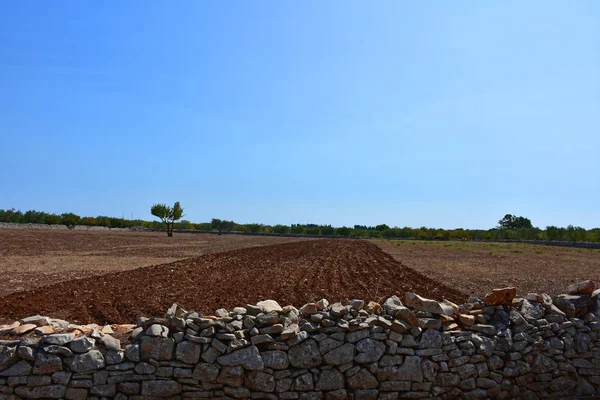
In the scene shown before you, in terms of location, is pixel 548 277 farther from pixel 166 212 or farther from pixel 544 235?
pixel 544 235

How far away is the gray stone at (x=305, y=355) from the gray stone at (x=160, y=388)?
5.61 feet

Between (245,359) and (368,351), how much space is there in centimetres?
189

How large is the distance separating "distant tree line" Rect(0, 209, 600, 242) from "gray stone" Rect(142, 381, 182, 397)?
73.4 meters

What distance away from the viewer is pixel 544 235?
294 ft

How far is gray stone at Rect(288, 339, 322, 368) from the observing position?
664cm

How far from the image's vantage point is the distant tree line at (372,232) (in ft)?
279

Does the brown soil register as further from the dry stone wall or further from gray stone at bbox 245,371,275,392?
gray stone at bbox 245,371,275,392

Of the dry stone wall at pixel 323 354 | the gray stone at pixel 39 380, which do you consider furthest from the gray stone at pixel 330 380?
the gray stone at pixel 39 380

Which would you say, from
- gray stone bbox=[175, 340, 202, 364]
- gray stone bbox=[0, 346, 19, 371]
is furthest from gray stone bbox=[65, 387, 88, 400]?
gray stone bbox=[175, 340, 202, 364]

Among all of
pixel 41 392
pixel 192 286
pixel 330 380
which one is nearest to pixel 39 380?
pixel 41 392

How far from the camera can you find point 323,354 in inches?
265

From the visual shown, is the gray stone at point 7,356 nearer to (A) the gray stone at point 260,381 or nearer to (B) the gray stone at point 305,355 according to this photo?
(A) the gray stone at point 260,381

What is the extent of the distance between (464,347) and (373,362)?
5.03 feet

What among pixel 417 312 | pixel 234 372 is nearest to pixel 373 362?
pixel 417 312
